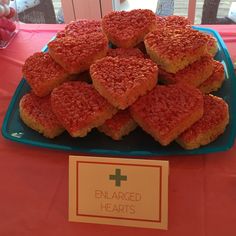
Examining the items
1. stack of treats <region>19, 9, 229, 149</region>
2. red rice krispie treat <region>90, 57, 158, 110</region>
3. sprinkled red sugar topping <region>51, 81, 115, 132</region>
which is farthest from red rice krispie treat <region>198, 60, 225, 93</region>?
sprinkled red sugar topping <region>51, 81, 115, 132</region>

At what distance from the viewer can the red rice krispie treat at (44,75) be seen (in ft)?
2.99

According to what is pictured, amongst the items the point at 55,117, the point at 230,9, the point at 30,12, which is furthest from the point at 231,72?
the point at 30,12

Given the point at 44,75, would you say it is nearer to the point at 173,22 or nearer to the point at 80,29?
A: the point at 80,29

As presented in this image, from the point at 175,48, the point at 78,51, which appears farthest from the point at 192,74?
the point at 78,51

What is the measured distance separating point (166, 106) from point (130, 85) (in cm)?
9

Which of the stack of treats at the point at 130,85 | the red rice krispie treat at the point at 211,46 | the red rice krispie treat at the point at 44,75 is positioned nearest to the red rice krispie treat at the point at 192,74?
the stack of treats at the point at 130,85

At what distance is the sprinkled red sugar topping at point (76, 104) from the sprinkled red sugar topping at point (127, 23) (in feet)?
0.62

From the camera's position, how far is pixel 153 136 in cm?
82

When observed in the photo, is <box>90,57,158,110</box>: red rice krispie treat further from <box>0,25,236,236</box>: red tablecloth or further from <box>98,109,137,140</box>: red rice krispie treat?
<box>0,25,236,236</box>: red tablecloth

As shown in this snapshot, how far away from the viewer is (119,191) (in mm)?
700

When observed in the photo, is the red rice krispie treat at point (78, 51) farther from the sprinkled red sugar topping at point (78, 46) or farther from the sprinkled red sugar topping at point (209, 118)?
the sprinkled red sugar topping at point (209, 118)

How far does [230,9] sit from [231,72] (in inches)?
38.5

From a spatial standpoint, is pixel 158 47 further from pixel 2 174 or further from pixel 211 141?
pixel 2 174

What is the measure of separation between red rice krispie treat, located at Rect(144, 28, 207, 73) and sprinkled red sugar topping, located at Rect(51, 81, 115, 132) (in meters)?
0.17
